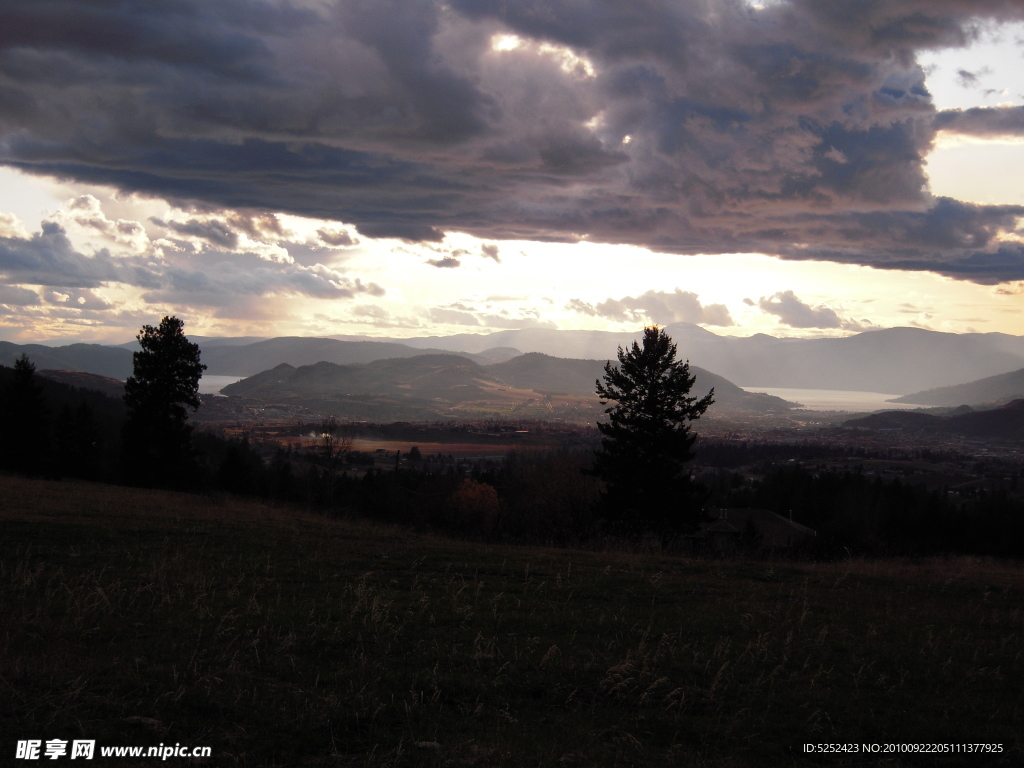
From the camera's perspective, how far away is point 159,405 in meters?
36.3

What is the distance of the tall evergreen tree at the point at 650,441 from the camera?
27.6 meters

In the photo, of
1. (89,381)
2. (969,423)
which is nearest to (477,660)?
(969,423)

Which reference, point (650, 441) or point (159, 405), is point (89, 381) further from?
point (650, 441)

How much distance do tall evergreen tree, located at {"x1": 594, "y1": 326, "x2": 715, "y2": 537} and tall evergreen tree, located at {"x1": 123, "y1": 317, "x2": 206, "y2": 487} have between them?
21996 millimetres

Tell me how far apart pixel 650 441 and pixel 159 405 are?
2512 centimetres

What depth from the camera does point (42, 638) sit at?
6.92 meters

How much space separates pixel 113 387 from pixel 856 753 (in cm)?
19803

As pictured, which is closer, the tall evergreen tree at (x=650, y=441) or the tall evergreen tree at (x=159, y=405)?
the tall evergreen tree at (x=650, y=441)

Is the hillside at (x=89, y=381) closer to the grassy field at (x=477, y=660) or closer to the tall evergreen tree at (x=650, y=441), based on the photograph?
the tall evergreen tree at (x=650, y=441)

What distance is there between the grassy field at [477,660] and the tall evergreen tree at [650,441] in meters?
15.1

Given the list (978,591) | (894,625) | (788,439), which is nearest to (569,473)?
(978,591)

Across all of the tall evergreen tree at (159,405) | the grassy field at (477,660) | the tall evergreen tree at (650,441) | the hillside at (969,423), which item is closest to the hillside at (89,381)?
the tall evergreen tree at (159,405)

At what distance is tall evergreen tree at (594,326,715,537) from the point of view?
2759 cm

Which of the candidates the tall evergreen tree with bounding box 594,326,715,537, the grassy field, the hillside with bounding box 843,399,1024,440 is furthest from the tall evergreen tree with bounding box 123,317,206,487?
the hillside with bounding box 843,399,1024,440
